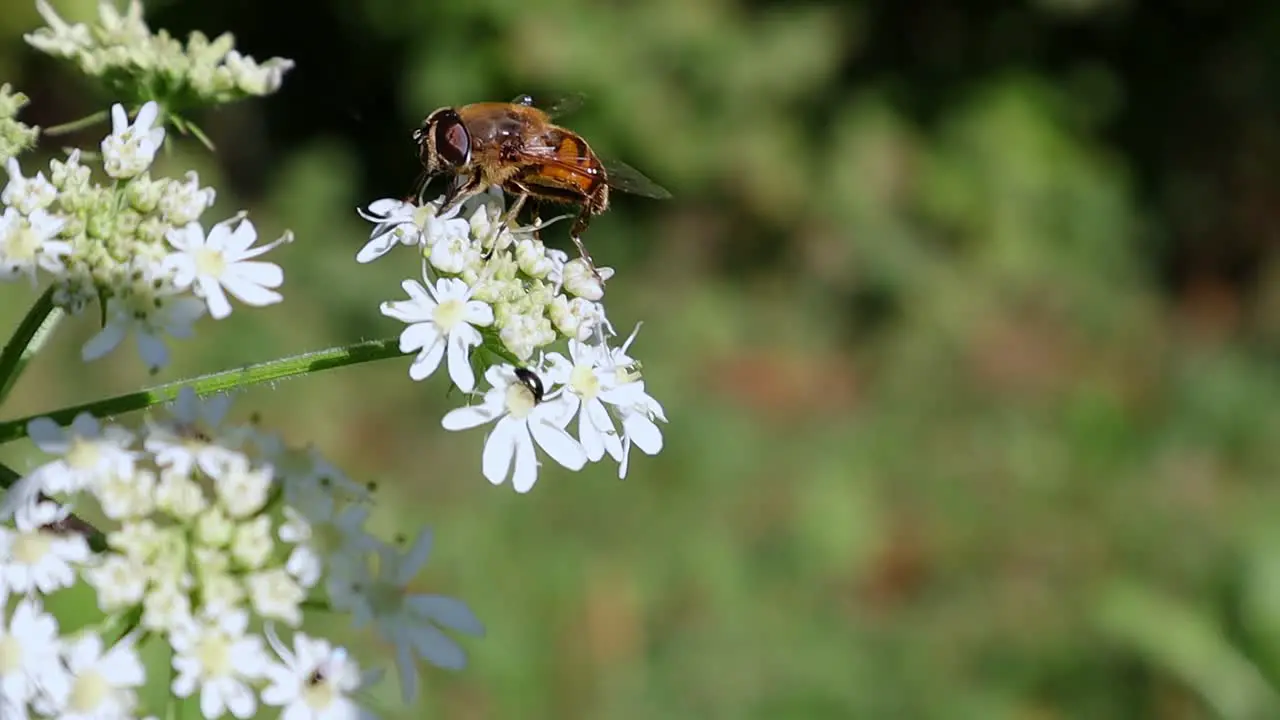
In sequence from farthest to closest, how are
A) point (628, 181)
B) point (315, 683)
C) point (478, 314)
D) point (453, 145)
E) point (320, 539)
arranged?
point (628, 181)
point (453, 145)
point (478, 314)
point (320, 539)
point (315, 683)

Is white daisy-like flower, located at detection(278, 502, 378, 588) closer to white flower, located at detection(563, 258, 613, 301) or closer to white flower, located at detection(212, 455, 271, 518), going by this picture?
white flower, located at detection(212, 455, 271, 518)

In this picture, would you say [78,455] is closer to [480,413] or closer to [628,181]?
[480,413]

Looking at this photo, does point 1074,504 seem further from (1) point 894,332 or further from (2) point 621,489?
(2) point 621,489

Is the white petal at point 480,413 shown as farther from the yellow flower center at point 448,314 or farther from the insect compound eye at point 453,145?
the insect compound eye at point 453,145

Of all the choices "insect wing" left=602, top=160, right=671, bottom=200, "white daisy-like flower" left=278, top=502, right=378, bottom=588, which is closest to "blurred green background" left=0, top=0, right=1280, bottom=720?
"insect wing" left=602, top=160, right=671, bottom=200

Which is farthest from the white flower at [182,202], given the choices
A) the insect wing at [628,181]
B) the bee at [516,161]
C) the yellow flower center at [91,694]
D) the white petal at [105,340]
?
the insect wing at [628,181]

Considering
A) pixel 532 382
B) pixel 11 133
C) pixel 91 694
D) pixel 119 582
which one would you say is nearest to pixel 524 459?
pixel 532 382

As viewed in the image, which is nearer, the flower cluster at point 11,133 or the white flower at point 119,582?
the white flower at point 119,582
